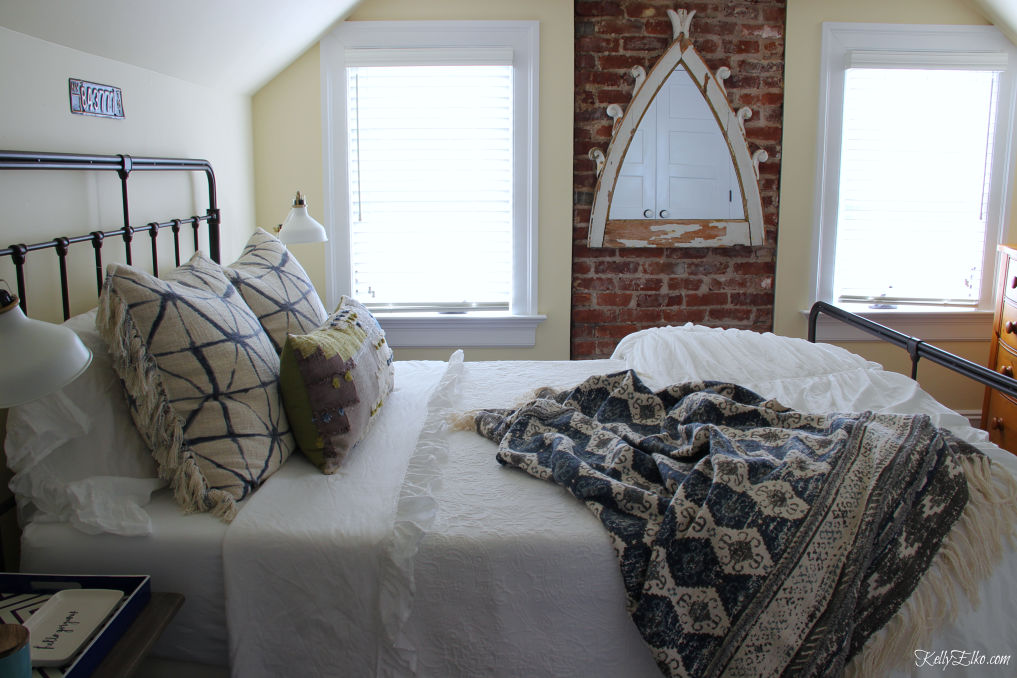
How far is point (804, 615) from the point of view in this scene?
140 cm

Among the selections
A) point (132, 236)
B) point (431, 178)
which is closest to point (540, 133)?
point (431, 178)

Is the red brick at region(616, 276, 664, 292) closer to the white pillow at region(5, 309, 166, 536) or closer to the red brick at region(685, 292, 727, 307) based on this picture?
the red brick at region(685, 292, 727, 307)

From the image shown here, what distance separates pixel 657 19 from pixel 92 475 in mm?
2914

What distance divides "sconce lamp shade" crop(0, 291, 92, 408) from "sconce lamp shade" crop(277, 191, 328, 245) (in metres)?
1.81

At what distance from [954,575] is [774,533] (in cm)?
34

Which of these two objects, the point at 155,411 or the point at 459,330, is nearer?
the point at 155,411

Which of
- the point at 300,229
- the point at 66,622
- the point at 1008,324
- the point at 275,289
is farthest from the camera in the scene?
the point at 1008,324

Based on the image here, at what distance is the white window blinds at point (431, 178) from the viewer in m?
3.46

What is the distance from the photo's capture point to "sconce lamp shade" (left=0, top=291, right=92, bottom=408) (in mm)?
1002

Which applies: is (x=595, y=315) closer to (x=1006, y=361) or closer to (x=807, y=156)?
(x=807, y=156)

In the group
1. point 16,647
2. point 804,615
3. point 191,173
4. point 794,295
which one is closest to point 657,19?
point 794,295

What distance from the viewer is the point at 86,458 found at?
1568mm

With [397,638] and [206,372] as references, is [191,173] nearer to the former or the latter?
[206,372]

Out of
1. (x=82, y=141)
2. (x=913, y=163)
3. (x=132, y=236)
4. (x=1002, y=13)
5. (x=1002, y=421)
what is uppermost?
(x=1002, y=13)
